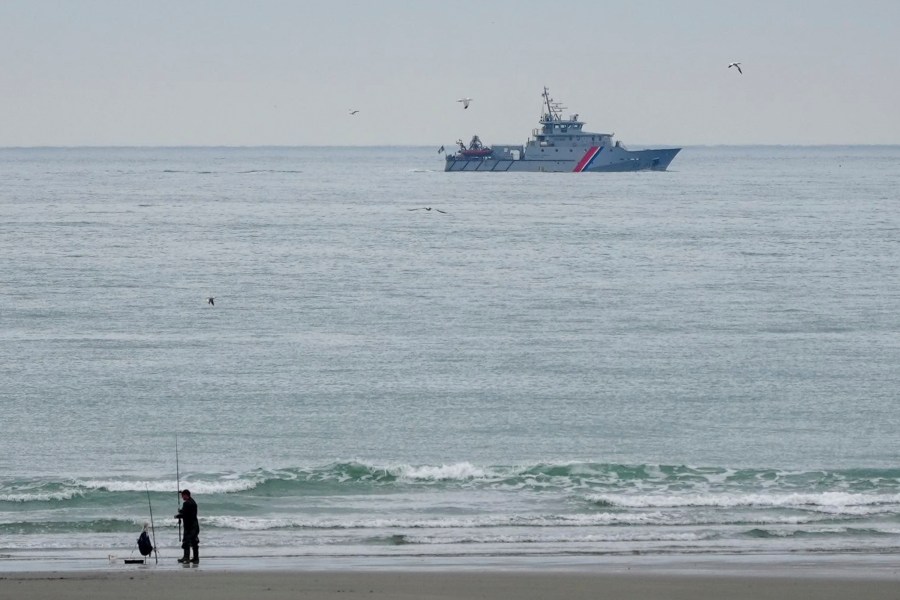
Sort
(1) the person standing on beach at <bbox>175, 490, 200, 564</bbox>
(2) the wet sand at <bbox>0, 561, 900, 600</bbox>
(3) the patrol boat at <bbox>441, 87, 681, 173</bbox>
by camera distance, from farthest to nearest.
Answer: (3) the patrol boat at <bbox>441, 87, 681, 173</bbox>, (1) the person standing on beach at <bbox>175, 490, 200, 564</bbox>, (2) the wet sand at <bbox>0, 561, 900, 600</bbox>

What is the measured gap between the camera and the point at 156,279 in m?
54.2

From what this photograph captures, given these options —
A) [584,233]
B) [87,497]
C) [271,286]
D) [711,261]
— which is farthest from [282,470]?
[584,233]

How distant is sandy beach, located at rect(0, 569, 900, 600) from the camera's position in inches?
583

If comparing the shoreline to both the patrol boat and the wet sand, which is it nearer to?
the wet sand

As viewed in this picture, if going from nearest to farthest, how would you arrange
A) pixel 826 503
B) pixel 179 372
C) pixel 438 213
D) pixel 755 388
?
pixel 826 503, pixel 755 388, pixel 179 372, pixel 438 213

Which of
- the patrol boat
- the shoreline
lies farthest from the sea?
the patrol boat

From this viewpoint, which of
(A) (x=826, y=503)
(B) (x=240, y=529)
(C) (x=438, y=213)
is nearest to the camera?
(B) (x=240, y=529)

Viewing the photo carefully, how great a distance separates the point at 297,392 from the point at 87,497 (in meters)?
9.71

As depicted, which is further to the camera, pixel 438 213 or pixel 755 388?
pixel 438 213

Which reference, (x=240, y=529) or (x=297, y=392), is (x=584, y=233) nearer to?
(x=297, y=392)

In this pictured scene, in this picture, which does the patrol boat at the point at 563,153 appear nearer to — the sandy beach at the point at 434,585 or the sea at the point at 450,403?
the sea at the point at 450,403

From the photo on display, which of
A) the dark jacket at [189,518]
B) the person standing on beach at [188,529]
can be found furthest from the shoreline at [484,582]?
the dark jacket at [189,518]

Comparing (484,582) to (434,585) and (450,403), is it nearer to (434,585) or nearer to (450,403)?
(434,585)

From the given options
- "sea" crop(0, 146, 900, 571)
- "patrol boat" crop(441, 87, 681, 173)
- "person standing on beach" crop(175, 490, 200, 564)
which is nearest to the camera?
"person standing on beach" crop(175, 490, 200, 564)
